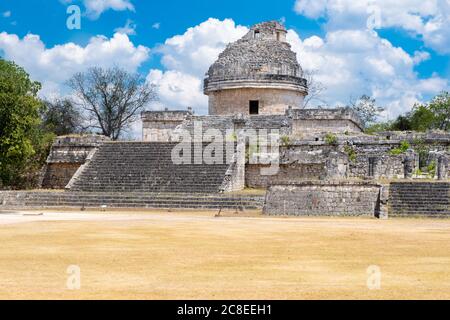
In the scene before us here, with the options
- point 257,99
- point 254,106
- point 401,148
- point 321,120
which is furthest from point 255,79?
→ point 401,148

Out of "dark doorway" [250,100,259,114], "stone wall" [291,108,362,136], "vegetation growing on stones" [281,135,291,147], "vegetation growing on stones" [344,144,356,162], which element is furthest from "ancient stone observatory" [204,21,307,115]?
"vegetation growing on stones" [344,144,356,162]

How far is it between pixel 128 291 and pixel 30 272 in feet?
7.21

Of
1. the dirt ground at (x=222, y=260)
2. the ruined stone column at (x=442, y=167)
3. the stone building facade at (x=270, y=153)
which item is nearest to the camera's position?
the dirt ground at (x=222, y=260)

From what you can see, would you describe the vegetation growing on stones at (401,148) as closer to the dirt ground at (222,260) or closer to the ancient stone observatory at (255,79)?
the ancient stone observatory at (255,79)

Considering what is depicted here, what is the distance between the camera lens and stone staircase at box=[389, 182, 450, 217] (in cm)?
2253

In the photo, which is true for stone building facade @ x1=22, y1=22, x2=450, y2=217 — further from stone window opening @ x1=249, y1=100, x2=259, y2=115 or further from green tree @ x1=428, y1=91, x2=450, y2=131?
green tree @ x1=428, y1=91, x2=450, y2=131

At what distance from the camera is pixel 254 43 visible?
127 ft

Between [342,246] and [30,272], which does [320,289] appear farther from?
[342,246]

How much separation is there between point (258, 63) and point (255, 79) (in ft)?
3.11

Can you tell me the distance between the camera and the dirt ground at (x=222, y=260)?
8.73m

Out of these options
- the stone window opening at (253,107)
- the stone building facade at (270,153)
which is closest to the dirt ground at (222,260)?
the stone building facade at (270,153)

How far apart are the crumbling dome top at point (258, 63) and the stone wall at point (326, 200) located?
14.1m

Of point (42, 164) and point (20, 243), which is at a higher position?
point (42, 164)
